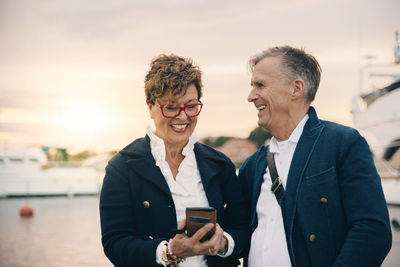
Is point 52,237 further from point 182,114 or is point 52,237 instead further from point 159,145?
point 182,114

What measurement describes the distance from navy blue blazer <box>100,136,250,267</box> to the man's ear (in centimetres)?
86

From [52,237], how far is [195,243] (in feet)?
43.5

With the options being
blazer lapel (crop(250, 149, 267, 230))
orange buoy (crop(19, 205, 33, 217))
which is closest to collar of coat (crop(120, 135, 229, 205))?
blazer lapel (crop(250, 149, 267, 230))

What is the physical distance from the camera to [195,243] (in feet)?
7.92

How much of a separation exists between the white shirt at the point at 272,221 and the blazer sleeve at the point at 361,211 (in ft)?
1.38

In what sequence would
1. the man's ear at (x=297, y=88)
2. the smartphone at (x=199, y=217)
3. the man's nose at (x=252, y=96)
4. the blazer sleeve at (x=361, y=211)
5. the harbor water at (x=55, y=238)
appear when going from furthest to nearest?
1. the harbor water at (x=55, y=238)
2. the man's nose at (x=252, y=96)
3. the man's ear at (x=297, y=88)
4. the blazer sleeve at (x=361, y=211)
5. the smartphone at (x=199, y=217)

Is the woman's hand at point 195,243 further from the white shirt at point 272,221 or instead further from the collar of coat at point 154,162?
the white shirt at point 272,221

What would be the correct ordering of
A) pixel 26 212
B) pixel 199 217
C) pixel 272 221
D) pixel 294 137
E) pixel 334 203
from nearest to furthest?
pixel 199 217
pixel 334 203
pixel 272 221
pixel 294 137
pixel 26 212

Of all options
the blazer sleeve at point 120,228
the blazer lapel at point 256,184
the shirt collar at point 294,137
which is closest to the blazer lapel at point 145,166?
the blazer sleeve at point 120,228

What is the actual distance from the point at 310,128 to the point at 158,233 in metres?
1.32

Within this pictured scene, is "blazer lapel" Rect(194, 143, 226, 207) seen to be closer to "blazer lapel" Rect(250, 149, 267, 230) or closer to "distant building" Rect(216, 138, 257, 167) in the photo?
"blazer lapel" Rect(250, 149, 267, 230)

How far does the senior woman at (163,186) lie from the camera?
267cm

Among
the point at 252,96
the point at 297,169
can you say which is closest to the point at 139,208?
the point at 297,169

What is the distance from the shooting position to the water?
35.5 feet
